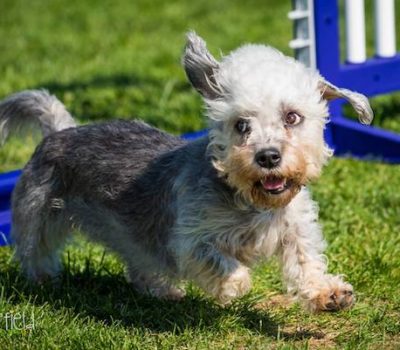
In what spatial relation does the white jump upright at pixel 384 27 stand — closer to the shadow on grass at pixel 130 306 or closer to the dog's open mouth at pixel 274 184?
the shadow on grass at pixel 130 306

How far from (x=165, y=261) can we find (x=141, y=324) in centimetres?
37

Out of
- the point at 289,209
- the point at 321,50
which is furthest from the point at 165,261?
the point at 321,50

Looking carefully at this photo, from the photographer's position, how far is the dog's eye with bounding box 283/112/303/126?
457cm

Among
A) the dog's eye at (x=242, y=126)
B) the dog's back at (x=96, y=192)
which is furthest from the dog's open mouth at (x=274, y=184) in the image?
the dog's back at (x=96, y=192)

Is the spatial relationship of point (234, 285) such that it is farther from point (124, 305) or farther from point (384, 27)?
point (384, 27)

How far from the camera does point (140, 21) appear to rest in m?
13.3

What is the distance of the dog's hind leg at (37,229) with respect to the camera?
560 centimetres

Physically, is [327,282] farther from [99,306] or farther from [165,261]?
[99,306]

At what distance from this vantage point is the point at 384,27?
8.08 metres

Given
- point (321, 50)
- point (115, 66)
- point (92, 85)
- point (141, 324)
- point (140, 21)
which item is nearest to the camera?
point (141, 324)

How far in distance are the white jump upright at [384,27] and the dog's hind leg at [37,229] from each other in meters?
3.54

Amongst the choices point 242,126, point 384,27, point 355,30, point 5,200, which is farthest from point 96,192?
point 384,27

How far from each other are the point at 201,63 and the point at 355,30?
338 cm

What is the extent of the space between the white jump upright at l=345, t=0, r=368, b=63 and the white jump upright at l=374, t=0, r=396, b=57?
177mm
